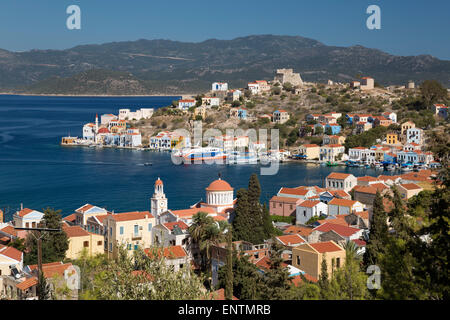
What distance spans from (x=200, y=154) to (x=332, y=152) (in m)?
11.7

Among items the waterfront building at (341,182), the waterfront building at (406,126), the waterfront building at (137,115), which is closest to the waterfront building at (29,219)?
the waterfront building at (341,182)

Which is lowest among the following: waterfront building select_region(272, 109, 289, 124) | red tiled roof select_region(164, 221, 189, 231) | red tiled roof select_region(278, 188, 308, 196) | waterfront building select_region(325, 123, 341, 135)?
red tiled roof select_region(278, 188, 308, 196)

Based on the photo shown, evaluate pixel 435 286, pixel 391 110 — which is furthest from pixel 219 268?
pixel 391 110

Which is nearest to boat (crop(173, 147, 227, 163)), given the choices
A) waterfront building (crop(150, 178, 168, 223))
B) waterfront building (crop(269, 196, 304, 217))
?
waterfront building (crop(269, 196, 304, 217))

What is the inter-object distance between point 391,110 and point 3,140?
41.9 metres

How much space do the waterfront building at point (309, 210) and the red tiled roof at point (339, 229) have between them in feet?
12.3

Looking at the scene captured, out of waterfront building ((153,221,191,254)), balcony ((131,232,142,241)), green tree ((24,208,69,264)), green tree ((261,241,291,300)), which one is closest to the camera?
green tree ((261,241,291,300))

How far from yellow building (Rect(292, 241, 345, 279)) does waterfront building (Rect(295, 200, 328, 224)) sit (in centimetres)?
754

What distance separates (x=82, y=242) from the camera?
16.3 m

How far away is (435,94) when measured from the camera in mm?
55531

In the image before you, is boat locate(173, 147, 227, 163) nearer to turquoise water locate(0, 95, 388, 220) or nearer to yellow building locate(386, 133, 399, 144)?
turquoise water locate(0, 95, 388, 220)

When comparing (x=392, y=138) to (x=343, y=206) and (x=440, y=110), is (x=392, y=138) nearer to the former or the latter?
(x=440, y=110)

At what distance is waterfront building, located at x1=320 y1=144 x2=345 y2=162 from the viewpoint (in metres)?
45.3
